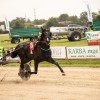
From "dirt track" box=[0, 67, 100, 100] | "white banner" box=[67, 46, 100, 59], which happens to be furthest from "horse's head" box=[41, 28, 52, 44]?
"white banner" box=[67, 46, 100, 59]

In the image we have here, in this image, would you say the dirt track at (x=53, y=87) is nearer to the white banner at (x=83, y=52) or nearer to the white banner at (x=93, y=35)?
the white banner at (x=83, y=52)

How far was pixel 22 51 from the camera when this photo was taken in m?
10.6

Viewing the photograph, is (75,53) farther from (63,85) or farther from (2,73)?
(63,85)

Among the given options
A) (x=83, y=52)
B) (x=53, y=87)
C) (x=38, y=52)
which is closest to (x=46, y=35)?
(x=38, y=52)

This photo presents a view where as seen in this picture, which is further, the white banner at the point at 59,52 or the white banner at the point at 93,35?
the white banner at the point at 93,35

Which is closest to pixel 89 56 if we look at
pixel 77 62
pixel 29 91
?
pixel 77 62

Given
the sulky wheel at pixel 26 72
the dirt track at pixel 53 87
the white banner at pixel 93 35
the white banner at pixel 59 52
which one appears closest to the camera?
the dirt track at pixel 53 87

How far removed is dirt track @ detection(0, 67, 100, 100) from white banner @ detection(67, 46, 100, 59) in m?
3.14

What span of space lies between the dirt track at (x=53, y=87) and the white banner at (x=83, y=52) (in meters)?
3.14

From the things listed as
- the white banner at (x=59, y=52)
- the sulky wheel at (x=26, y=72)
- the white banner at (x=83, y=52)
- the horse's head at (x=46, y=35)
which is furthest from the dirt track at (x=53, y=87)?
the white banner at (x=59, y=52)

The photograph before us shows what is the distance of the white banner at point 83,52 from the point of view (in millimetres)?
15570

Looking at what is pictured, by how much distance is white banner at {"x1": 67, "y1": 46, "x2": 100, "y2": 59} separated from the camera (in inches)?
613

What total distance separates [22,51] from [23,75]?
35.0 inches

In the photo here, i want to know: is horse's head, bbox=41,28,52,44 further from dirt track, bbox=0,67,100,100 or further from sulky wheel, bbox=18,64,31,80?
dirt track, bbox=0,67,100,100
